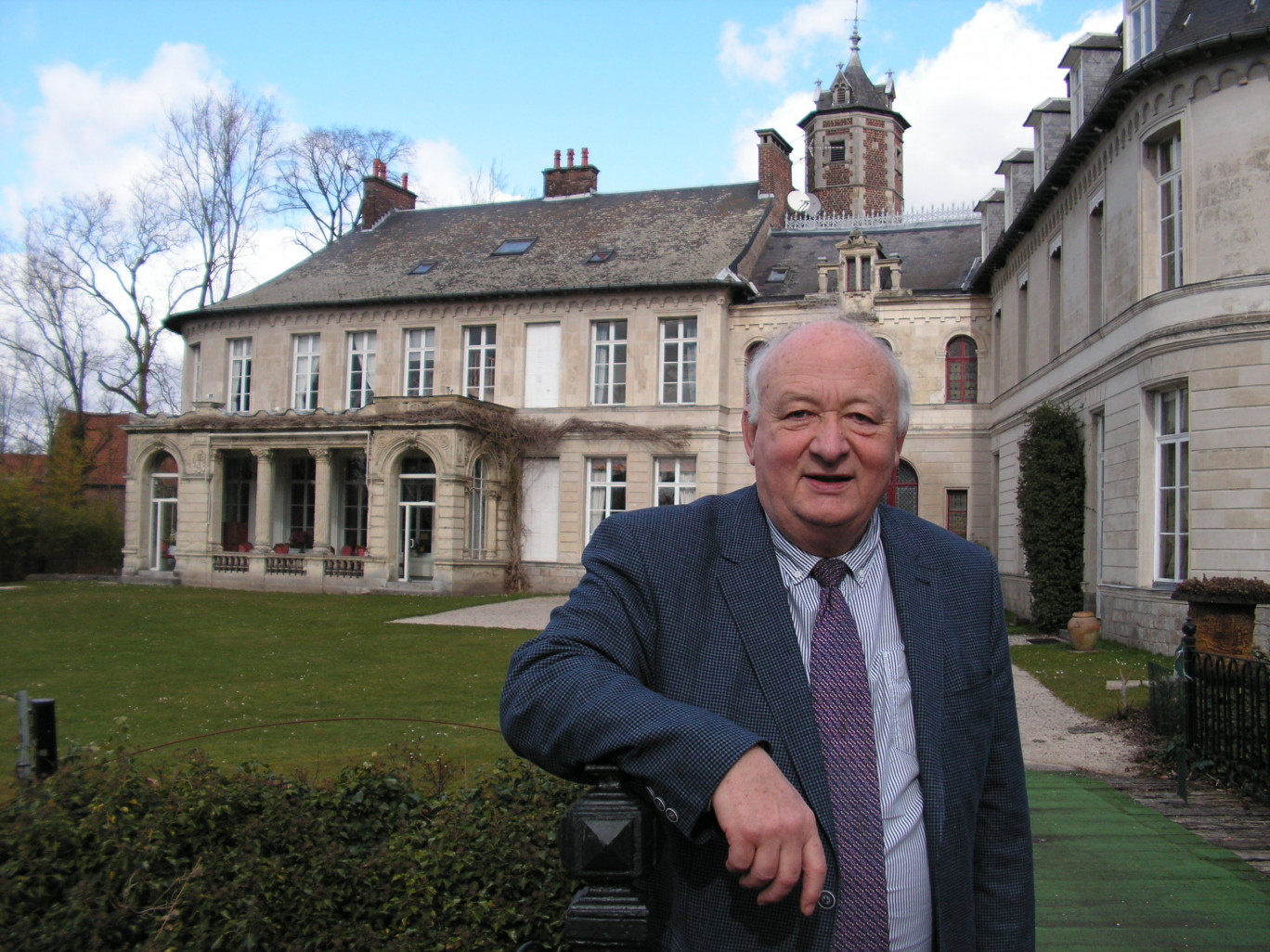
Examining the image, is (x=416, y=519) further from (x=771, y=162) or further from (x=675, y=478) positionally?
(x=771, y=162)

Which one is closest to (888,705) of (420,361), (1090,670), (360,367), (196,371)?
(1090,670)

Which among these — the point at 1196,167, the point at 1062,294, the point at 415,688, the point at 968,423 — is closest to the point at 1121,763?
the point at 415,688

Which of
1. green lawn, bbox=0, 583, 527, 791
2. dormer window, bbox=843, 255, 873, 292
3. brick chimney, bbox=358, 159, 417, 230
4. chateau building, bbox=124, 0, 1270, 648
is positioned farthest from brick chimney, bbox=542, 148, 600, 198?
green lawn, bbox=0, 583, 527, 791

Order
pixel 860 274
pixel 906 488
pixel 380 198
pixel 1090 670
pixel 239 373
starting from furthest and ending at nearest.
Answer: pixel 380 198
pixel 239 373
pixel 906 488
pixel 860 274
pixel 1090 670

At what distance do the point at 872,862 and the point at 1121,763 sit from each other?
7.31 m

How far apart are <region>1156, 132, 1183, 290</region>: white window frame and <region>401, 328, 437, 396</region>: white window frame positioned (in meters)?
20.3

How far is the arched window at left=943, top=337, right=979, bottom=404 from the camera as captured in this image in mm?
26891

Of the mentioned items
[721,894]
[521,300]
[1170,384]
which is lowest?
[721,894]

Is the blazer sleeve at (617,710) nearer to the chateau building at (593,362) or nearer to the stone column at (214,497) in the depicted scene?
the chateau building at (593,362)

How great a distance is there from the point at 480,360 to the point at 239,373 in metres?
8.91

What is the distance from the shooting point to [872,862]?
1.88 metres

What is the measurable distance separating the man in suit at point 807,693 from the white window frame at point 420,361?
1111 inches

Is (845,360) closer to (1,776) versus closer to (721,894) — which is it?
(721,894)

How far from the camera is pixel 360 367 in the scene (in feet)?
101
